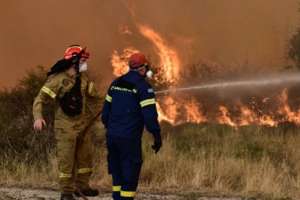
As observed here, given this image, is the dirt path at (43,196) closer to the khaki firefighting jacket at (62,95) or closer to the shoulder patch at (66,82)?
the khaki firefighting jacket at (62,95)

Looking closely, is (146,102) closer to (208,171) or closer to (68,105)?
(68,105)

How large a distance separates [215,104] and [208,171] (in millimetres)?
9753

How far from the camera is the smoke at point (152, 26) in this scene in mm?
19812

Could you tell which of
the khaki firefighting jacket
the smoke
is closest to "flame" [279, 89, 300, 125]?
the smoke

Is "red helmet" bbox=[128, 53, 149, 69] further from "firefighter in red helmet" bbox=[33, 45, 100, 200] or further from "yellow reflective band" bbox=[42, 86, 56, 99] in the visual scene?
"yellow reflective band" bbox=[42, 86, 56, 99]

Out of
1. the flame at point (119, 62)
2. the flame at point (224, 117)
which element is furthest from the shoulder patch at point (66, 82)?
the flame at point (224, 117)

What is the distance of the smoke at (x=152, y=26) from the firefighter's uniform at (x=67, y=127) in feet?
35.1

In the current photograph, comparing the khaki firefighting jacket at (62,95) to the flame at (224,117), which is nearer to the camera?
the khaki firefighting jacket at (62,95)

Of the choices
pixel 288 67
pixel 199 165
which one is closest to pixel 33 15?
pixel 288 67

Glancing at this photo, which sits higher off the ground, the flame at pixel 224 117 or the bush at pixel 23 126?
the flame at pixel 224 117

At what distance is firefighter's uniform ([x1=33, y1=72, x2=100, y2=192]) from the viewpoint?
23.6 ft

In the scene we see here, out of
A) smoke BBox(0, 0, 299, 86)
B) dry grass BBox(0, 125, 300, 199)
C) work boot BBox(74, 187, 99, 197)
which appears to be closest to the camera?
work boot BBox(74, 187, 99, 197)

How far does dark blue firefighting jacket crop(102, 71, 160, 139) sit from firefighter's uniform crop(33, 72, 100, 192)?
994 millimetres

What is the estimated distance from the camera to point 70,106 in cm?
723
